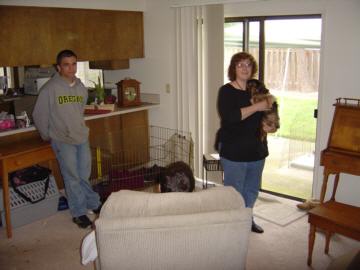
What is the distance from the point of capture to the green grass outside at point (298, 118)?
3.94 metres

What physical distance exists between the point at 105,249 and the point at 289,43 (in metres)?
2.76

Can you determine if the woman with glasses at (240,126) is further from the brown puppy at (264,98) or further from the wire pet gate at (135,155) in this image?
the wire pet gate at (135,155)

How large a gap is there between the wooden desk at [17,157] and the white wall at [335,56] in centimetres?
222

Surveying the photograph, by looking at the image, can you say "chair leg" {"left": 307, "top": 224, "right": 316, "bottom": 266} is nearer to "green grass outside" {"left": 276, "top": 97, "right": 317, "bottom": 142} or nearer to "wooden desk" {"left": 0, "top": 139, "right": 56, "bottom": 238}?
"green grass outside" {"left": 276, "top": 97, "right": 317, "bottom": 142}

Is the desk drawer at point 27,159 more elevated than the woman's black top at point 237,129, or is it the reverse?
the woman's black top at point 237,129

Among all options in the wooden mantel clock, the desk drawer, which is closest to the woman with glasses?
the desk drawer

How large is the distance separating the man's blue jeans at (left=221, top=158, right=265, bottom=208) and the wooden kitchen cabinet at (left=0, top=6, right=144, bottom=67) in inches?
76.3

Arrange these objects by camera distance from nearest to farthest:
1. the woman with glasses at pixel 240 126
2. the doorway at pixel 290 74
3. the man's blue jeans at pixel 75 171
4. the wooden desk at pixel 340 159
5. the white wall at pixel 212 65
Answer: the wooden desk at pixel 340 159 → the woman with glasses at pixel 240 126 → the man's blue jeans at pixel 75 171 → the doorway at pixel 290 74 → the white wall at pixel 212 65

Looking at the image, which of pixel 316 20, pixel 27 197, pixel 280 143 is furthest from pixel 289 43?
pixel 27 197

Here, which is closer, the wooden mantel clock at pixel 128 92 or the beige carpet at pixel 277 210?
the beige carpet at pixel 277 210

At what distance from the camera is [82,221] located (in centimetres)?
344

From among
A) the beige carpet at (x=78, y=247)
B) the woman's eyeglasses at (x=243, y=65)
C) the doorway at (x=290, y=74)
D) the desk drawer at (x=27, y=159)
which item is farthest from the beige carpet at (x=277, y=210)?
the desk drawer at (x=27, y=159)

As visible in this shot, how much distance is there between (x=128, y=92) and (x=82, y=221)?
1540mm

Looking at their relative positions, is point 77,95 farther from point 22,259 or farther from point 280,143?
point 280,143
